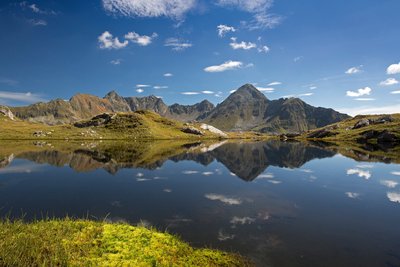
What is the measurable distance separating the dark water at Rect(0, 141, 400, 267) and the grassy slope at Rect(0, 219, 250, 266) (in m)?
2.22

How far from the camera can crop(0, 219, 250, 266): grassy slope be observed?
524 inches

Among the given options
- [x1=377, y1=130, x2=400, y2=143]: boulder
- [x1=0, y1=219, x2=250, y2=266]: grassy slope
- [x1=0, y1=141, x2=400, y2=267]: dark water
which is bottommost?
[x1=0, y1=141, x2=400, y2=267]: dark water

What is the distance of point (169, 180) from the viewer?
158 ft

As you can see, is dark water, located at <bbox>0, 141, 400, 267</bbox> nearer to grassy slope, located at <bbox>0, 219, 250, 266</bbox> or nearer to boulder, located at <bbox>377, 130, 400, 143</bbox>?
grassy slope, located at <bbox>0, 219, 250, 266</bbox>

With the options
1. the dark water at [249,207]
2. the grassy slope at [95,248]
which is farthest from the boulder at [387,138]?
the grassy slope at [95,248]

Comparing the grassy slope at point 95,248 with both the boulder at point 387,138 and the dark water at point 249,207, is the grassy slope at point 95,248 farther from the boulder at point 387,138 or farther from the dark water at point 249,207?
the boulder at point 387,138

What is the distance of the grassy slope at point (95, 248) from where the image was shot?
13.3m

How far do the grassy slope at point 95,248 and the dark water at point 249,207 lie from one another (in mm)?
2217

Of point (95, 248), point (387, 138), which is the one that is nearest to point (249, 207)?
point (95, 248)

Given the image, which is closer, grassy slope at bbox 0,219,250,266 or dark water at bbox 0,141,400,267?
grassy slope at bbox 0,219,250,266

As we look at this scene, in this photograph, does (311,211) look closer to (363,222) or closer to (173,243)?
(363,222)

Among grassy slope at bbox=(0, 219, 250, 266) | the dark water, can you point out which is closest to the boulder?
the dark water

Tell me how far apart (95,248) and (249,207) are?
19.0 meters

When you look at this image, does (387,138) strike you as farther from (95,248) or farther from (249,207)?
(95,248)
